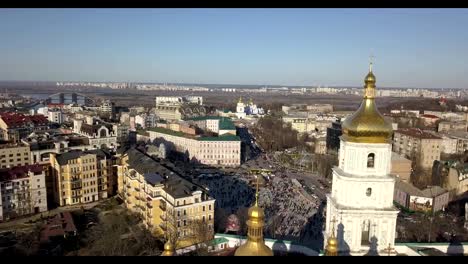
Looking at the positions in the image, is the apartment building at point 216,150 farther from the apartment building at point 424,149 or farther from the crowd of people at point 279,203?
the apartment building at point 424,149

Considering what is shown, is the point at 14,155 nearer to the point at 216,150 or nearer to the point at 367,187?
the point at 216,150

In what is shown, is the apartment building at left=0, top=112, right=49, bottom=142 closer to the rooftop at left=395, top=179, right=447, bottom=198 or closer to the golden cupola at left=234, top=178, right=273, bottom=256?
the rooftop at left=395, top=179, right=447, bottom=198

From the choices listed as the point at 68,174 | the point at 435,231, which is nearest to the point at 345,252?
the point at 435,231

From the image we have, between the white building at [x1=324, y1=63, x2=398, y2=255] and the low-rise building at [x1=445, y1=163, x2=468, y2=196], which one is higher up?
the white building at [x1=324, y1=63, x2=398, y2=255]

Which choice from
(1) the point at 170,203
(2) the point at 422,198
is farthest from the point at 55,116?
(2) the point at 422,198

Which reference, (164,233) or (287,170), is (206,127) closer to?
(287,170)

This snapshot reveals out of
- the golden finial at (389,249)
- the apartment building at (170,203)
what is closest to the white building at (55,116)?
the apartment building at (170,203)

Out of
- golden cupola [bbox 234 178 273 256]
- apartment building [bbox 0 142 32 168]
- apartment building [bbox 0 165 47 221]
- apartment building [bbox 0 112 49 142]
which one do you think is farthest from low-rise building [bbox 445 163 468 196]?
apartment building [bbox 0 112 49 142]
